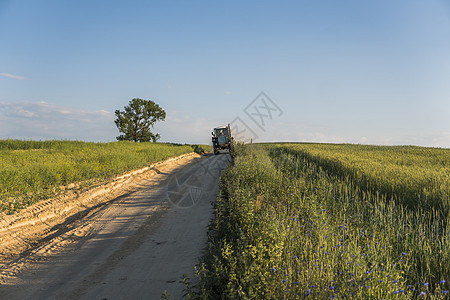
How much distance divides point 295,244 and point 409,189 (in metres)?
5.65

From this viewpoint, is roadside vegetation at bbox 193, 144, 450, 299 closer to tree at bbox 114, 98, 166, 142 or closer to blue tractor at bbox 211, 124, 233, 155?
blue tractor at bbox 211, 124, 233, 155

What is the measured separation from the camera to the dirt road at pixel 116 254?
500 centimetres

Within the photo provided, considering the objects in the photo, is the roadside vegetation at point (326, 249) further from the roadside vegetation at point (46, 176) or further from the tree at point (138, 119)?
the tree at point (138, 119)

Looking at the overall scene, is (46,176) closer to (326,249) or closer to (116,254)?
(116,254)

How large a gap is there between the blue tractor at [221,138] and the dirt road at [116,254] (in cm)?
2031

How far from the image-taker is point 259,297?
356 centimetres

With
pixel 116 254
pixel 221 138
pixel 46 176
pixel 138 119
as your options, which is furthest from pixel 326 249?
pixel 138 119

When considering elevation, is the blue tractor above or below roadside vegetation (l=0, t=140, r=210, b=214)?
above

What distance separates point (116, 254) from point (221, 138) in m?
25.6

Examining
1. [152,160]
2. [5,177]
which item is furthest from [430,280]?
[152,160]

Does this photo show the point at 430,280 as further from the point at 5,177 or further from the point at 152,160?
the point at 152,160

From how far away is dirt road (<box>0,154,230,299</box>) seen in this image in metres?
5.00

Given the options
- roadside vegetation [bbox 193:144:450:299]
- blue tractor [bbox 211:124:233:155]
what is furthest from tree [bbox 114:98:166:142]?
roadside vegetation [bbox 193:144:450:299]

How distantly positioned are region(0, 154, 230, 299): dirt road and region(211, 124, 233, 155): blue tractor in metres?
20.3
